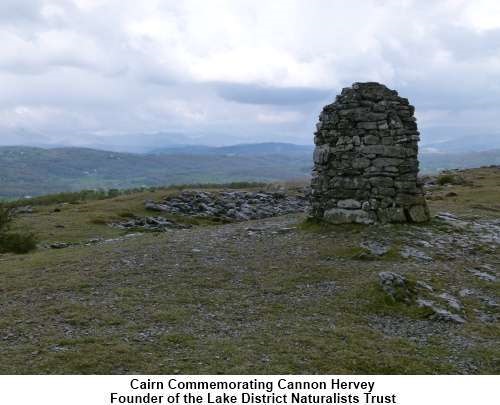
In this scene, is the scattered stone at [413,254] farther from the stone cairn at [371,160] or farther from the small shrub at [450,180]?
the small shrub at [450,180]

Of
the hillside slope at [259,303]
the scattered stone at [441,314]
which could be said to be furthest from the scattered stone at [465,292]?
the scattered stone at [441,314]

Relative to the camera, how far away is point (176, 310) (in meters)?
12.4

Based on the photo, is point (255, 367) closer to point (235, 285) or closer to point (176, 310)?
point (176, 310)

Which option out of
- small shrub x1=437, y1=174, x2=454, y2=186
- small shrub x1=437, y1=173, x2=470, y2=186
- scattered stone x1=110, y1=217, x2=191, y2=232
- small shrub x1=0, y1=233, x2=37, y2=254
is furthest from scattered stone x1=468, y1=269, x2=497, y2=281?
small shrub x1=437, y1=174, x2=454, y2=186

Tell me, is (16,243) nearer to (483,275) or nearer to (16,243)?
(16,243)

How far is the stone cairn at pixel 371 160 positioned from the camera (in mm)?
20781

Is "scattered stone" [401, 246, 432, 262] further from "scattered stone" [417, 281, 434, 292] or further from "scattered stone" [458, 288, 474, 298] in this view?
"scattered stone" [417, 281, 434, 292]

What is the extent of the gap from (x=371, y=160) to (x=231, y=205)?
21671mm

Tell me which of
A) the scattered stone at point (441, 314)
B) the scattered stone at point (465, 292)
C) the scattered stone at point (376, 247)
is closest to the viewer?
the scattered stone at point (441, 314)

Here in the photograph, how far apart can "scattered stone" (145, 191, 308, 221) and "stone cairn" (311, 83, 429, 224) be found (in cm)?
→ 1667

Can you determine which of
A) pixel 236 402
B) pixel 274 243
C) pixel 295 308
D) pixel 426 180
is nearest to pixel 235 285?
pixel 295 308

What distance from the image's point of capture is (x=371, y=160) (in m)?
20.9

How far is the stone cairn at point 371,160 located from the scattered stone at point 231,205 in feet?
54.7

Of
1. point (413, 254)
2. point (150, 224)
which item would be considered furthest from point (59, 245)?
point (413, 254)
